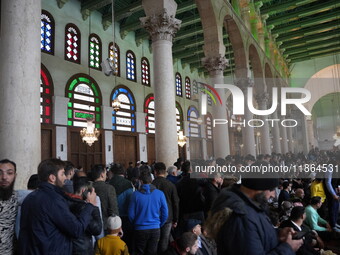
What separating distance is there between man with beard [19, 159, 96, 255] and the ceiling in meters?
13.2

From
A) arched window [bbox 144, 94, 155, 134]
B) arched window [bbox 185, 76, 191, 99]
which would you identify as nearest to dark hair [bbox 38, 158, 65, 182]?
arched window [bbox 144, 94, 155, 134]

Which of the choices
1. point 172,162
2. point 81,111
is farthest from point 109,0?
point 172,162

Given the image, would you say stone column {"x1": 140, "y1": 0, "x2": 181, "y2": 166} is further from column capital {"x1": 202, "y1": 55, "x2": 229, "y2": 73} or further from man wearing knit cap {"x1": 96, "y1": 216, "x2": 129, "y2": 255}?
man wearing knit cap {"x1": 96, "y1": 216, "x2": 129, "y2": 255}

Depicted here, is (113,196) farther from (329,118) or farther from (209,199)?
(329,118)

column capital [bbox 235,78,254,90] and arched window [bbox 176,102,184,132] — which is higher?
column capital [bbox 235,78,254,90]

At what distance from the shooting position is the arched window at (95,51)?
587 inches

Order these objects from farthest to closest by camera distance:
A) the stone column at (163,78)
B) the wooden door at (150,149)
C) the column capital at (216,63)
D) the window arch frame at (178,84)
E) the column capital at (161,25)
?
the window arch frame at (178,84)
the wooden door at (150,149)
the column capital at (216,63)
the column capital at (161,25)
the stone column at (163,78)

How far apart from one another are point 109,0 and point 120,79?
4148mm

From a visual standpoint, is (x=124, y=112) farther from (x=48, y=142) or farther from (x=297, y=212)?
(x=297, y=212)

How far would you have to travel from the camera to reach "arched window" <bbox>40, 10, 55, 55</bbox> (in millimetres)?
12609

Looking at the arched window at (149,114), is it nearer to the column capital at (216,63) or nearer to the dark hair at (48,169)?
the column capital at (216,63)

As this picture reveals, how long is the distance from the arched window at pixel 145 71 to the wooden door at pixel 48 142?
24.1 ft

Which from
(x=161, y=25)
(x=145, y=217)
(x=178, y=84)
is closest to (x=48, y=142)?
(x=161, y=25)

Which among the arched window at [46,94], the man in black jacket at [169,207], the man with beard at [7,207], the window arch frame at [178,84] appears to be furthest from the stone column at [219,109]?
the window arch frame at [178,84]
